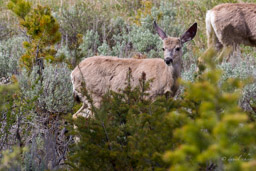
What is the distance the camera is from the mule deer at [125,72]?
6510 millimetres

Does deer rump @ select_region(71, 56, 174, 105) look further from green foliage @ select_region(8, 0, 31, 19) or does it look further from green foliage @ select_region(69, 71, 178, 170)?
green foliage @ select_region(69, 71, 178, 170)

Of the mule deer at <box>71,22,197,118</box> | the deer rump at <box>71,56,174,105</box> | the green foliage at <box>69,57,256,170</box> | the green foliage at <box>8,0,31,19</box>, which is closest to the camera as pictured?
the green foliage at <box>69,57,256,170</box>

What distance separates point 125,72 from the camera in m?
6.67

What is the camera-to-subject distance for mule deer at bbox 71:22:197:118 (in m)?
6.51

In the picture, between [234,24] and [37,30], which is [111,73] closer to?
[37,30]

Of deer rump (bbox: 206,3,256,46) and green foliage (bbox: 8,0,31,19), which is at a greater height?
green foliage (bbox: 8,0,31,19)

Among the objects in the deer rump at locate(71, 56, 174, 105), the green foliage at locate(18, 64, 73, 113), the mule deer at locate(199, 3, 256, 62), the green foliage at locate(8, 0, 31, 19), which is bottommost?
the green foliage at locate(18, 64, 73, 113)

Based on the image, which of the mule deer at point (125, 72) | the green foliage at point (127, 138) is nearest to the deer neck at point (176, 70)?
the mule deer at point (125, 72)

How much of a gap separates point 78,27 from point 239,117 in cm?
1131

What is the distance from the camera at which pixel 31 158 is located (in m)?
4.36

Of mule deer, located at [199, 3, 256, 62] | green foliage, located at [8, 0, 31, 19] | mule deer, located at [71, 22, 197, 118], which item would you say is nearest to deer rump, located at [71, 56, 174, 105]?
mule deer, located at [71, 22, 197, 118]

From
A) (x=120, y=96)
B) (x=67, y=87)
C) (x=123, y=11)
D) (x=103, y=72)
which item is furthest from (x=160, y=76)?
(x=123, y=11)

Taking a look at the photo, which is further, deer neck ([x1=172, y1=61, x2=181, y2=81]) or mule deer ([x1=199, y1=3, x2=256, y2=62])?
mule deer ([x1=199, y1=3, x2=256, y2=62])

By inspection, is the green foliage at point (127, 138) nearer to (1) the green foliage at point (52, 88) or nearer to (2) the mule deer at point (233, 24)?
(1) the green foliage at point (52, 88)
